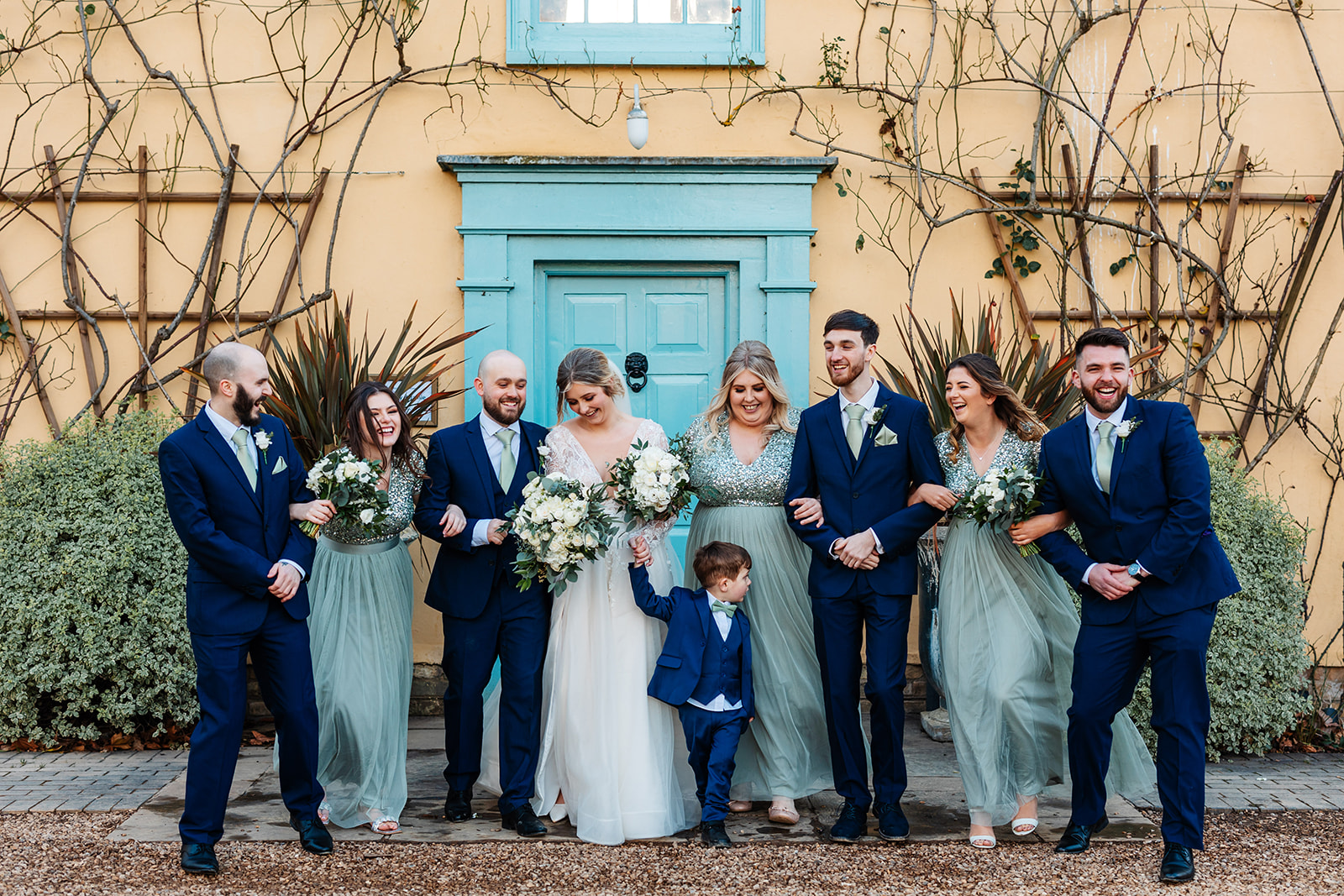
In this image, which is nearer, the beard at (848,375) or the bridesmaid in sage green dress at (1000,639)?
the bridesmaid in sage green dress at (1000,639)

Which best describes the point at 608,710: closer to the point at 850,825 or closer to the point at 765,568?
the point at 765,568

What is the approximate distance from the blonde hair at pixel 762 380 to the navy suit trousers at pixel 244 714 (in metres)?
1.81

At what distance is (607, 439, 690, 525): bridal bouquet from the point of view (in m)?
4.12

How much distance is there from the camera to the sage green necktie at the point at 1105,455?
3988 mm

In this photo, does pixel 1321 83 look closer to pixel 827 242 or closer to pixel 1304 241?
pixel 1304 241

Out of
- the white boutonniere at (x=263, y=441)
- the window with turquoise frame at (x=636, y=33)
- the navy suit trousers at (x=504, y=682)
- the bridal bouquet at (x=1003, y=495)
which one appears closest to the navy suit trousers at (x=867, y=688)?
the bridal bouquet at (x=1003, y=495)

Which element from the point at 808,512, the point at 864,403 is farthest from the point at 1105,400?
the point at 808,512

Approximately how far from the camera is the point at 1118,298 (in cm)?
640

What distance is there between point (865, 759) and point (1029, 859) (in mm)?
669

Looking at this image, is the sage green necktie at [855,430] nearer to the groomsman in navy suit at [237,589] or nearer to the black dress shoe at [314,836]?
the groomsman in navy suit at [237,589]

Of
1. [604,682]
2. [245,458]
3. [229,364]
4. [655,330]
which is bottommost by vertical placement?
[604,682]

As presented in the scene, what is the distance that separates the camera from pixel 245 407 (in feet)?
13.1

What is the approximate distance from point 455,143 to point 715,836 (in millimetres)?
4108

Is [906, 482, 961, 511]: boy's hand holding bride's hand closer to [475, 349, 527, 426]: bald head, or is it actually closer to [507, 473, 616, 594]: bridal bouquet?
[507, 473, 616, 594]: bridal bouquet
